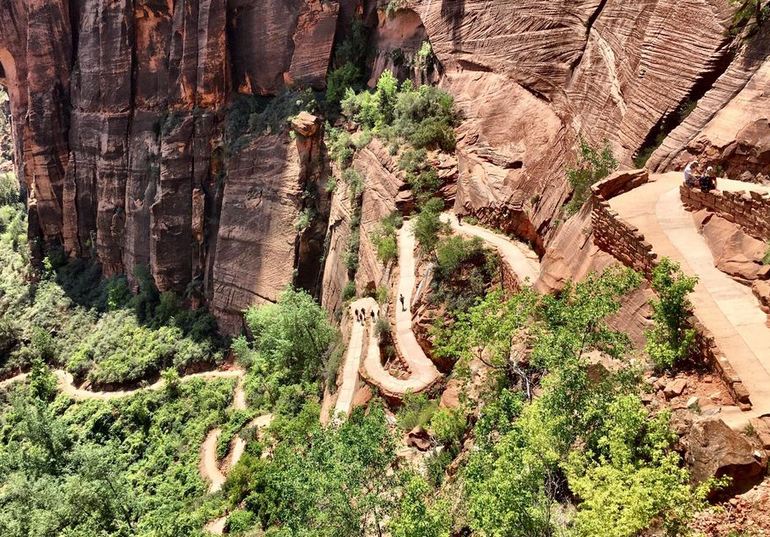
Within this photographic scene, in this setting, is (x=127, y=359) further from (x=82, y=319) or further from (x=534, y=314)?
(x=534, y=314)

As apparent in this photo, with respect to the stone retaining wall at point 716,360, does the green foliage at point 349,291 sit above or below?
below

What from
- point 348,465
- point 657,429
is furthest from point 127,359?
point 657,429

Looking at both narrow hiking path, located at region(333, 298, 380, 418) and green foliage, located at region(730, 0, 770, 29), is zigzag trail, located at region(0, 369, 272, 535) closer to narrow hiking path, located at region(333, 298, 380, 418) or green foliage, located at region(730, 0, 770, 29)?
narrow hiking path, located at region(333, 298, 380, 418)

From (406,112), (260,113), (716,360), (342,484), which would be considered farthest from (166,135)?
(716,360)

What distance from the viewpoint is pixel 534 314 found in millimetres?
14047

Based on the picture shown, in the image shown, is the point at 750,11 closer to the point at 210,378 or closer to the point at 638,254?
the point at 638,254

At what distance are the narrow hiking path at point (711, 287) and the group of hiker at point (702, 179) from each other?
358 mm

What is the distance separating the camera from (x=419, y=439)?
15234 millimetres

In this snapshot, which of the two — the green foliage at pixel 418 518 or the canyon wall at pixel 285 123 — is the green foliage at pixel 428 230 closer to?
the canyon wall at pixel 285 123

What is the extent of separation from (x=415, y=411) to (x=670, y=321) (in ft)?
26.8

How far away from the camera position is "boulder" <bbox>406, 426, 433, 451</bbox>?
590 inches

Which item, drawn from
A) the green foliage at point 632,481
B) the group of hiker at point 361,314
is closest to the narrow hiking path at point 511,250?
the group of hiker at point 361,314

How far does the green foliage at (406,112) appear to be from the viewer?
88.1 ft

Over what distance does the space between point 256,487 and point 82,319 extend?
30.5 meters
